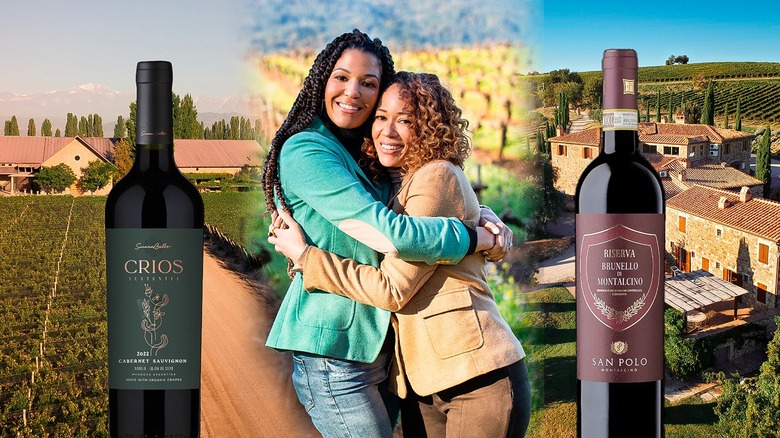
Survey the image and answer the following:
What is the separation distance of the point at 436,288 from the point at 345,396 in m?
0.33

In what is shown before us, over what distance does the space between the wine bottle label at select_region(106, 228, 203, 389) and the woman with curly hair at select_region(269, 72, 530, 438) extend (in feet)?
0.85

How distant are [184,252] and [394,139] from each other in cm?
56

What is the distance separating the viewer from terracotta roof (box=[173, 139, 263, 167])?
10.4 feet

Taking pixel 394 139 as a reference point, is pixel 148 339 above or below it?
below

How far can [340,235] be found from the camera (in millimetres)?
2223

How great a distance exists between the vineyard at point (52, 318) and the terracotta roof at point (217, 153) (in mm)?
978

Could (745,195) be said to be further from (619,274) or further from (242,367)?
(619,274)

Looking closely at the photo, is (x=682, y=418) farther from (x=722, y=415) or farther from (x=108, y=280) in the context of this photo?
(x=108, y=280)

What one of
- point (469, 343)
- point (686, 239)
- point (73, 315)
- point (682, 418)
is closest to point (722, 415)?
point (682, 418)

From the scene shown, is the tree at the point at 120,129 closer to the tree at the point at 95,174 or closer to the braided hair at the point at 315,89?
the tree at the point at 95,174

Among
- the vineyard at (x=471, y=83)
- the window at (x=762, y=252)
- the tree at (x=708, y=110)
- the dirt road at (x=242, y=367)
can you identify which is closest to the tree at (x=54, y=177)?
the dirt road at (x=242, y=367)

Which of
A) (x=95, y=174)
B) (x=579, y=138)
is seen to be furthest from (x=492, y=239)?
(x=579, y=138)

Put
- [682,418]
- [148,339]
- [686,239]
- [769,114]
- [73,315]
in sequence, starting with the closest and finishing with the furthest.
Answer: [148,339], [73,315], [686,239], [682,418], [769,114]

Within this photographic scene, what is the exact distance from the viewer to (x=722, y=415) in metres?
11.0
